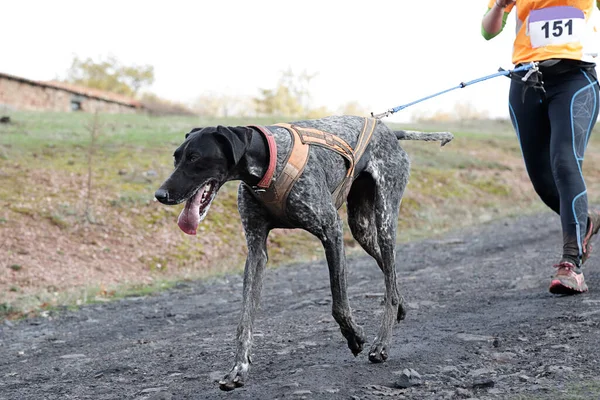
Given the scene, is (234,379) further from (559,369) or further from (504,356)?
(559,369)

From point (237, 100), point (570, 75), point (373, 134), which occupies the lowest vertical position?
point (373, 134)

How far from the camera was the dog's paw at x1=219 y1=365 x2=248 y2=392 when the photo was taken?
142 inches

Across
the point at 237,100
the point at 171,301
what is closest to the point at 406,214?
the point at 171,301

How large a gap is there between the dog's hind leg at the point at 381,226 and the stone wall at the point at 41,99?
2638 cm

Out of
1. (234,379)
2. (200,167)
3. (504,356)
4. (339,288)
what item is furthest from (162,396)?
(504,356)

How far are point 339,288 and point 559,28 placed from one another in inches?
114

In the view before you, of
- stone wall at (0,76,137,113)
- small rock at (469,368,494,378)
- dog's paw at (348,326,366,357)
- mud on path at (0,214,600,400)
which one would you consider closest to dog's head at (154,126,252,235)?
mud on path at (0,214,600,400)

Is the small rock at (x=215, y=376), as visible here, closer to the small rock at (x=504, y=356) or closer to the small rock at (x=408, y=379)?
the small rock at (x=408, y=379)

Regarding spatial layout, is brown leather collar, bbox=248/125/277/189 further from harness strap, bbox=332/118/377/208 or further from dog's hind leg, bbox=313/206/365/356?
harness strap, bbox=332/118/377/208

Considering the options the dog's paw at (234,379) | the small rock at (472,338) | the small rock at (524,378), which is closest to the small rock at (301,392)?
the dog's paw at (234,379)

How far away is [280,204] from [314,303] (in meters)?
2.84

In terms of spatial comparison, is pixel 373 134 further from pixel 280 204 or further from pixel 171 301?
pixel 171 301

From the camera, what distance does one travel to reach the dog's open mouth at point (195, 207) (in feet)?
11.9

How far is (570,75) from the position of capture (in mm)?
5562
